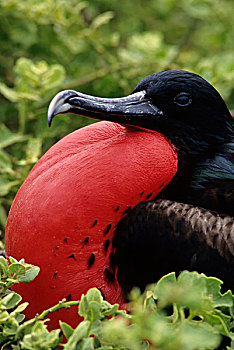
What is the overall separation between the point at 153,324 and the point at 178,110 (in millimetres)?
532

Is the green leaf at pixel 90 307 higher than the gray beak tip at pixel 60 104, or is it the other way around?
the gray beak tip at pixel 60 104

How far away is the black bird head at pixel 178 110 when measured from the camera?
1.12 m

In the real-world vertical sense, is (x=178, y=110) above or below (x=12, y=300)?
above

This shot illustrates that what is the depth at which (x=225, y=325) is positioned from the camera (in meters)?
0.79

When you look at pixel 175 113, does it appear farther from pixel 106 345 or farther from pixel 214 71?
pixel 214 71

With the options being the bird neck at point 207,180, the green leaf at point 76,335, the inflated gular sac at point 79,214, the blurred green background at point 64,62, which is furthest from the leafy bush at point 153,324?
the blurred green background at point 64,62

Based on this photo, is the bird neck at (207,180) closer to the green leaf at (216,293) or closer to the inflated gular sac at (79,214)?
the inflated gular sac at (79,214)

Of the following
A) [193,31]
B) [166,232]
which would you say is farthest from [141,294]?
[193,31]

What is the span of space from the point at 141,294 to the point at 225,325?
0.32 m

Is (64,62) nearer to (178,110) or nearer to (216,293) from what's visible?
(178,110)

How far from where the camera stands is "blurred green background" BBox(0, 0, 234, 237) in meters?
1.77

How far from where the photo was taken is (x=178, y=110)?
3.70 feet

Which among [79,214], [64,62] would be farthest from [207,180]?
[64,62]

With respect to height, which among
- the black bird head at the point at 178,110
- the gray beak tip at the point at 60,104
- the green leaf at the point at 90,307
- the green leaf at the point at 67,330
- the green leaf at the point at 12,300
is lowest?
the green leaf at the point at 12,300
